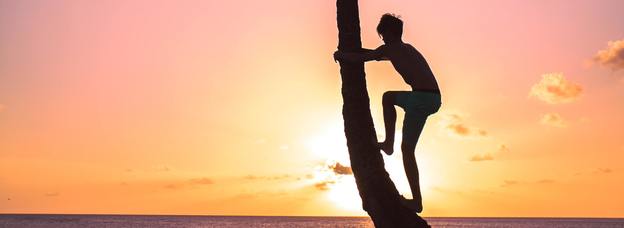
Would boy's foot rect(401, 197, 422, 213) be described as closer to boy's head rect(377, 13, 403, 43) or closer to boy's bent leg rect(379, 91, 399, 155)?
boy's bent leg rect(379, 91, 399, 155)

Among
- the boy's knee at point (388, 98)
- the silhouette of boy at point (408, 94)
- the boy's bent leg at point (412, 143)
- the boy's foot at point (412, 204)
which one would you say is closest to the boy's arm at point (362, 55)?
the silhouette of boy at point (408, 94)

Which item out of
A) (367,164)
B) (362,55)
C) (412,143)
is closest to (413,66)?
(362,55)

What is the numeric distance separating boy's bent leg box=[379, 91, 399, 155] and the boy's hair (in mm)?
655

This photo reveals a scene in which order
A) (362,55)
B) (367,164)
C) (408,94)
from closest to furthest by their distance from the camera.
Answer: (408,94)
(367,164)
(362,55)

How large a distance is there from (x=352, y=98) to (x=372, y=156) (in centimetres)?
66

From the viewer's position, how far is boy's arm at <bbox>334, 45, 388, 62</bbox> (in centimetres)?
853

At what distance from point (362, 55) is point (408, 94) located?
67 cm

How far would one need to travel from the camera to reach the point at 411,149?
337 inches

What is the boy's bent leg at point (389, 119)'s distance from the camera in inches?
333

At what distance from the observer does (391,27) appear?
852cm

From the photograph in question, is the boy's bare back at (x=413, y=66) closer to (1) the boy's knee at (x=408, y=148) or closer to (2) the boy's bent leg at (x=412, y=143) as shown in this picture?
(2) the boy's bent leg at (x=412, y=143)

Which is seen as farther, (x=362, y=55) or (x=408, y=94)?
(x=362, y=55)

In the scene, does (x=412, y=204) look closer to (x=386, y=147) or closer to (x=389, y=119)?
(x=386, y=147)

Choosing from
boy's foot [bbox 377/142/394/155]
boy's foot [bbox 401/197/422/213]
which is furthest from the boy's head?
boy's foot [bbox 401/197/422/213]
